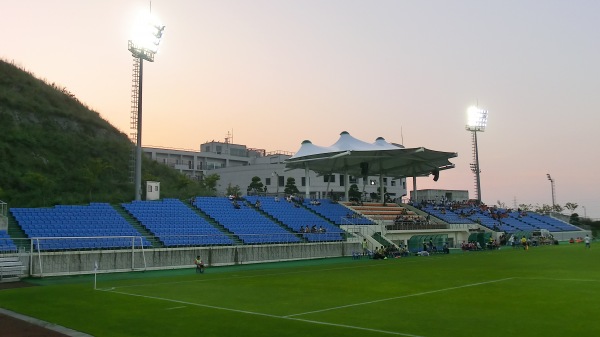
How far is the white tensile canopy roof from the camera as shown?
65125 millimetres

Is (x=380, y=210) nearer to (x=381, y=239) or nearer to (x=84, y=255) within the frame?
(x=381, y=239)

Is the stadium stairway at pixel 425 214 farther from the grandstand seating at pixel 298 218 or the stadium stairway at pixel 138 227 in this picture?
the stadium stairway at pixel 138 227

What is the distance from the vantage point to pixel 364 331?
12.7 m

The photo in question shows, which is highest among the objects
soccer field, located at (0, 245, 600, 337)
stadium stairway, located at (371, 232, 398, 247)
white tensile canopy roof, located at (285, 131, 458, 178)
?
white tensile canopy roof, located at (285, 131, 458, 178)

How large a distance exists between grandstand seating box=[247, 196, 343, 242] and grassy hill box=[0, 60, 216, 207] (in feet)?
39.6

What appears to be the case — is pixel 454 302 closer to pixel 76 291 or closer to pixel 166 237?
pixel 76 291

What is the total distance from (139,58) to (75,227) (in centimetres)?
1856

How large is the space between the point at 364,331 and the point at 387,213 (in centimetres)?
5525

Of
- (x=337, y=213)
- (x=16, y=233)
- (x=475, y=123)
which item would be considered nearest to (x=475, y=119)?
(x=475, y=123)

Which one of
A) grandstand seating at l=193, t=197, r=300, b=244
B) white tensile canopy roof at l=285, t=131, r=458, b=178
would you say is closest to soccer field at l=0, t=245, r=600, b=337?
grandstand seating at l=193, t=197, r=300, b=244

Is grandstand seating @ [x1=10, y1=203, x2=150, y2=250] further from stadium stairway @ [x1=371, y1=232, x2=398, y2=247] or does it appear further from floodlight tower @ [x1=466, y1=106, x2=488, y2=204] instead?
floodlight tower @ [x1=466, y1=106, x2=488, y2=204]

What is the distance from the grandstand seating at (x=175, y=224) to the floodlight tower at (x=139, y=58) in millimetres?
2910

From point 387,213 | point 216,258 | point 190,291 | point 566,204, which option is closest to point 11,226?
point 216,258

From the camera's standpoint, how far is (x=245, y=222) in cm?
4869
